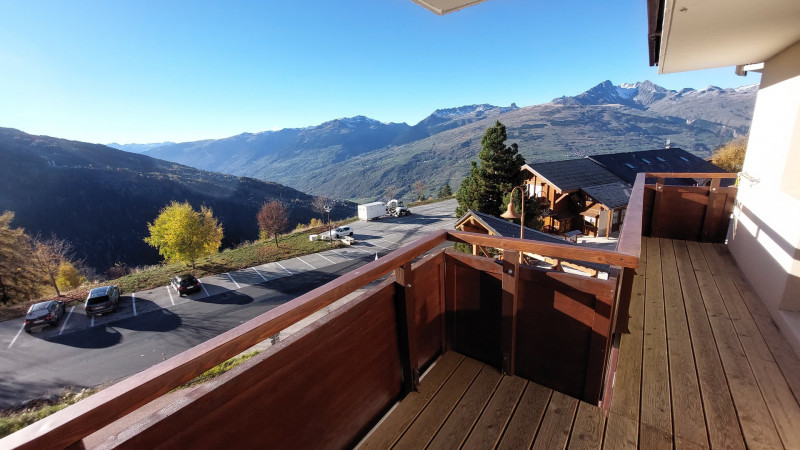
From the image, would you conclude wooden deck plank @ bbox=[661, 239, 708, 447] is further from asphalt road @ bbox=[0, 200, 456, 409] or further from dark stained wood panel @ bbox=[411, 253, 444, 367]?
asphalt road @ bbox=[0, 200, 456, 409]

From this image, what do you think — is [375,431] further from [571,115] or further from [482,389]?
[571,115]

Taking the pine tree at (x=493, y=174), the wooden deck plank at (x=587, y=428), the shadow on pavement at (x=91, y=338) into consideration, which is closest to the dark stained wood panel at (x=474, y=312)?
the wooden deck plank at (x=587, y=428)

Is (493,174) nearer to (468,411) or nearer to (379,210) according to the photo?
(468,411)

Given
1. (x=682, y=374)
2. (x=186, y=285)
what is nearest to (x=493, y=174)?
(x=682, y=374)

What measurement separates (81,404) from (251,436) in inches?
20.3

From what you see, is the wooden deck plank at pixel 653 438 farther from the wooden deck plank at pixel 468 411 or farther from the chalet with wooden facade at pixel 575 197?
the chalet with wooden facade at pixel 575 197

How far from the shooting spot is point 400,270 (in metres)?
1.61

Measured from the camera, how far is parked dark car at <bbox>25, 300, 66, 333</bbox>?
12227mm

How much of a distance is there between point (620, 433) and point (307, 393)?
153cm

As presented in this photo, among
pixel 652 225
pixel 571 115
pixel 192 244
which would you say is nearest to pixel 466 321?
pixel 652 225

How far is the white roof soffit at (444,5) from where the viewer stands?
2008 mm

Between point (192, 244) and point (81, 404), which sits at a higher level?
point (81, 404)

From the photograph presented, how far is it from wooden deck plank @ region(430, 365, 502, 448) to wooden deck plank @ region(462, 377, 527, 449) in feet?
0.09

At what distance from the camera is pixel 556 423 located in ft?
5.33
